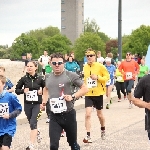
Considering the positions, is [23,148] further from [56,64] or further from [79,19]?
[79,19]

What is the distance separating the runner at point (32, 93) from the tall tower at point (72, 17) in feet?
477

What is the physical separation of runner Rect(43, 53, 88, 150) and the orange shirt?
9.78 meters

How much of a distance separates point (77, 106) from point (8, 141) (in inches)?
439

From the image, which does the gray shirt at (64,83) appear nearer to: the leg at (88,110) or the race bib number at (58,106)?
the race bib number at (58,106)

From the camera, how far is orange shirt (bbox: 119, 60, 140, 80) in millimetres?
17016

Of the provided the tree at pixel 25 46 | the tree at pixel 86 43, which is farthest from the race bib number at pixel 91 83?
the tree at pixel 86 43

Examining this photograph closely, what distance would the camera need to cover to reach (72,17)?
155m

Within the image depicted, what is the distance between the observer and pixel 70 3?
15488cm

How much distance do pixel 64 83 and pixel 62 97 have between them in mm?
210

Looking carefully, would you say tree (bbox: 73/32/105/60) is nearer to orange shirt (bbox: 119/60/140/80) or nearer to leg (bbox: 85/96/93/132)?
orange shirt (bbox: 119/60/140/80)

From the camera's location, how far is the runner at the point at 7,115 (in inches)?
276

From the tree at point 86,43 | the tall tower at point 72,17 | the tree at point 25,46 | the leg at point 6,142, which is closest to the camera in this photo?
the leg at point 6,142

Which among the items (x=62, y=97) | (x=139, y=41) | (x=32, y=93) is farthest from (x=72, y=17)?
(x=62, y=97)

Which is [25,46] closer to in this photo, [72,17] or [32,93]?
[72,17]
